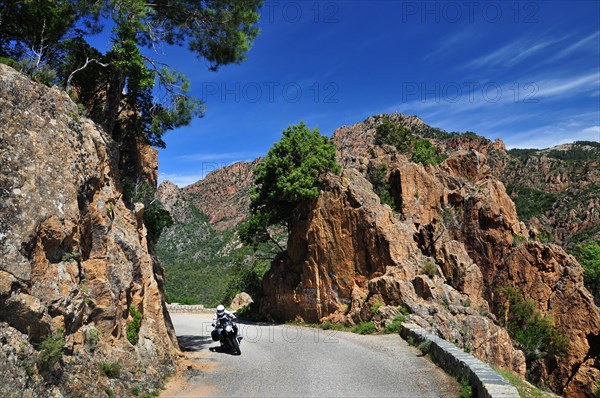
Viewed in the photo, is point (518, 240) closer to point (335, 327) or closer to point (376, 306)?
point (376, 306)

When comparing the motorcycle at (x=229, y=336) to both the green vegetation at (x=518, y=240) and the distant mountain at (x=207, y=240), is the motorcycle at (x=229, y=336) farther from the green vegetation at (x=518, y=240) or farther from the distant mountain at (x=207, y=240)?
the distant mountain at (x=207, y=240)

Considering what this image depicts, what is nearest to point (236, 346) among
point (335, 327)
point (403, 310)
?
point (335, 327)

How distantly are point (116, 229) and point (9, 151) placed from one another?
404cm

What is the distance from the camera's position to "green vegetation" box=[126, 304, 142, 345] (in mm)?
10453

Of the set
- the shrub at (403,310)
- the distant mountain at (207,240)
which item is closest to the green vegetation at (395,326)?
the shrub at (403,310)

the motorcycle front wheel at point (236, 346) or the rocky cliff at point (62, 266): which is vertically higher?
the rocky cliff at point (62, 266)

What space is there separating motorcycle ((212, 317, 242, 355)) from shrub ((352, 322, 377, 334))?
6014 mm

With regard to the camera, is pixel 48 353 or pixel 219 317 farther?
pixel 219 317

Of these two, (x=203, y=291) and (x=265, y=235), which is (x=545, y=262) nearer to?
(x=265, y=235)

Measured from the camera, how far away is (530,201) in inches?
4272

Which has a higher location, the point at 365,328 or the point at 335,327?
the point at 365,328

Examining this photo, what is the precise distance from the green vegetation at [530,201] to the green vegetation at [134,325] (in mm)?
103447

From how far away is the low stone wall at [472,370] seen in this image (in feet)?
23.7

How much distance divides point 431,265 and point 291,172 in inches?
362
